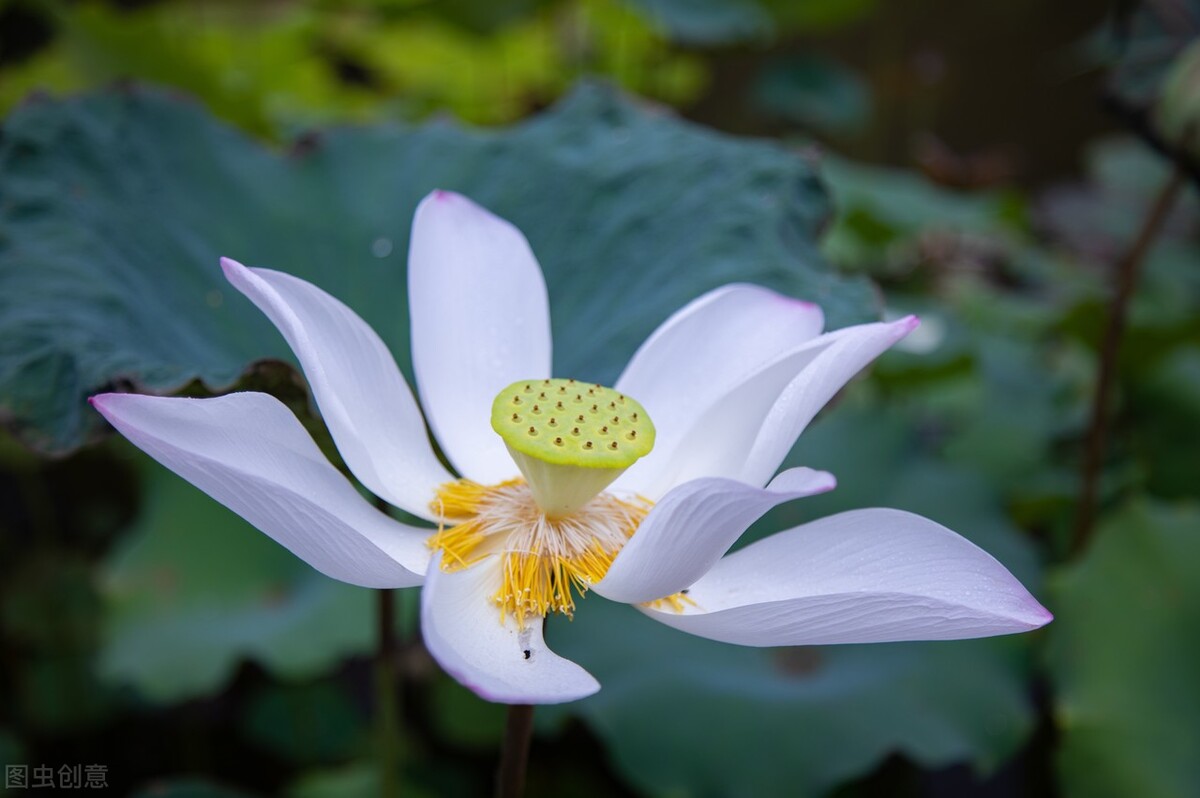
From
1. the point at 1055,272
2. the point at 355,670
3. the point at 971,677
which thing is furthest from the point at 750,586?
the point at 1055,272

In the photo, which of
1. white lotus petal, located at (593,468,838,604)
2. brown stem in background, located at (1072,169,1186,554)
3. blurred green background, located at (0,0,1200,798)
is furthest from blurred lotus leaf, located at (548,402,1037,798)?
white lotus petal, located at (593,468,838,604)

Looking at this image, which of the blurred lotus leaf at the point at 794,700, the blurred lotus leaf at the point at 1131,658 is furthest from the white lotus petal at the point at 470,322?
the blurred lotus leaf at the point at 1131,658

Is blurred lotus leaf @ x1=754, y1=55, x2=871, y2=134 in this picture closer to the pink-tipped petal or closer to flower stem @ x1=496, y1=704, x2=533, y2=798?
the pink-tipped petal

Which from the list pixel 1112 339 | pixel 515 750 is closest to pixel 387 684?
pixel 515 750

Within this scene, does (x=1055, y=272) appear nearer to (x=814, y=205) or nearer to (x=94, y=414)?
(x=814, y=205)

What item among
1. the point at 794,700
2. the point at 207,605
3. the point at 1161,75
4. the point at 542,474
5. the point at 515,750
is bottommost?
the point at 207,605

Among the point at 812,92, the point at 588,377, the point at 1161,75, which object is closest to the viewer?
the point at 588,377

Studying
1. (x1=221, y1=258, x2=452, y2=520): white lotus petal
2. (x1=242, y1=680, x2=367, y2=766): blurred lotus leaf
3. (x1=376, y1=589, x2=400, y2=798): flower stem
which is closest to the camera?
(x1=221, y1=258, x2=452, y2=520): white lotus petal

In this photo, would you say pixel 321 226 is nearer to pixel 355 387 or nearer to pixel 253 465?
pixel 355 387
